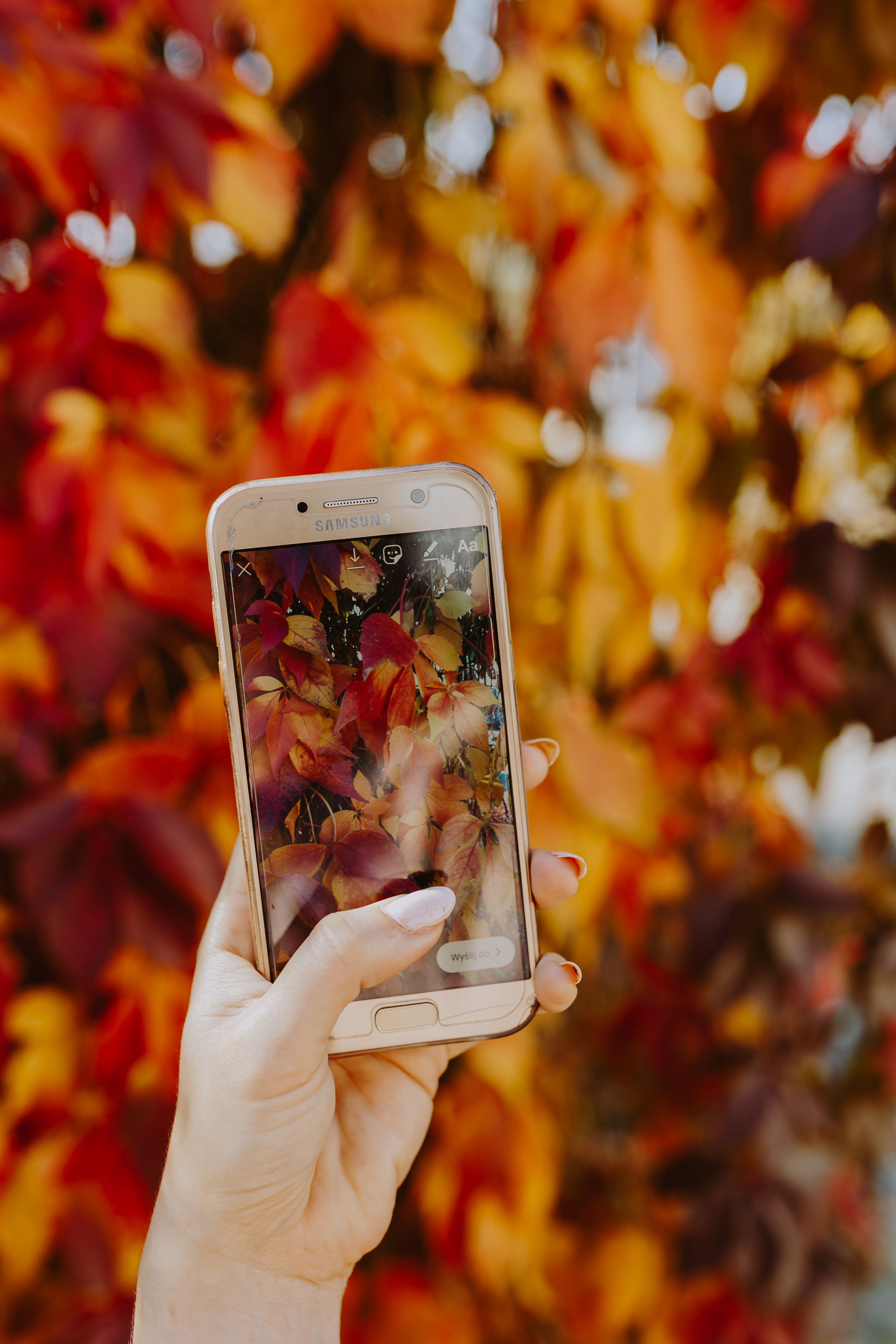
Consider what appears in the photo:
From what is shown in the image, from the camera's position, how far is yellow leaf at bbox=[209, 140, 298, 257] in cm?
60

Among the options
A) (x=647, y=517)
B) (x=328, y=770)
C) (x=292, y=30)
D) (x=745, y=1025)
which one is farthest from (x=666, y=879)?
(x=292, y=30)

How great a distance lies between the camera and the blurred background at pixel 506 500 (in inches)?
22.1

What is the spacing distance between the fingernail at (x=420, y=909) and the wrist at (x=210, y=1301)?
0.61ft

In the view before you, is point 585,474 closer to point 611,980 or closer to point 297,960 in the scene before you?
point 297,960

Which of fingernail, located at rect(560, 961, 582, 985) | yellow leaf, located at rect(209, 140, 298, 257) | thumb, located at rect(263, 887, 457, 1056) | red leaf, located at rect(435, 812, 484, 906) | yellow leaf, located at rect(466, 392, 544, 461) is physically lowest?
fingernail, located at rect(560, 961, 582, 985)

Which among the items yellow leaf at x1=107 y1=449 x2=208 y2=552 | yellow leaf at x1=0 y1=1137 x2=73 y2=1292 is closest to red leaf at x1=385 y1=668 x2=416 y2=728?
yellow leaf at x1=107 y1=449 x2=208 y2=552

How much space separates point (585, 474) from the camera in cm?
64

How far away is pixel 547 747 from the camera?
57cm

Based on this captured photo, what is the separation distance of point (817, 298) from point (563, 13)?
13.3 inches

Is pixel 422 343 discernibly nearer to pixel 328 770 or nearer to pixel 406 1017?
pixel 328 770

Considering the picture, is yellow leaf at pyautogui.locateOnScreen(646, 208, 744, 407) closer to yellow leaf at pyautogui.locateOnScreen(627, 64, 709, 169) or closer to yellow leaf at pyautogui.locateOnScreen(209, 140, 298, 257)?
yellow leaf at pyautogui.locateOnScreen(627, 64, 709, 169)

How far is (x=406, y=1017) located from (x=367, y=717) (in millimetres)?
156

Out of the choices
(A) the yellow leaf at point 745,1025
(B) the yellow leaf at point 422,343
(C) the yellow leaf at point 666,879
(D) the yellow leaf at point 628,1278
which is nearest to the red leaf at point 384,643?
(B) the yellow leaf at point 422,343

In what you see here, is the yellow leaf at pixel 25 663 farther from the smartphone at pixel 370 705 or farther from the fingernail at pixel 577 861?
the fingernail at pixel 577 861
